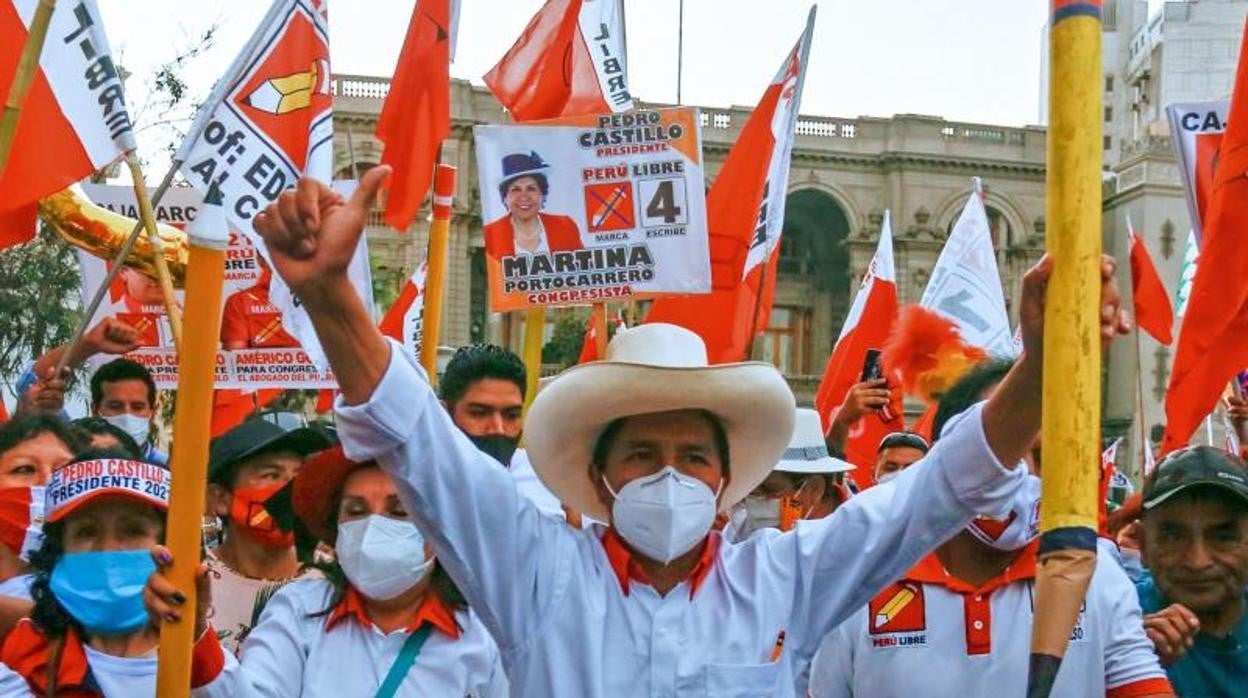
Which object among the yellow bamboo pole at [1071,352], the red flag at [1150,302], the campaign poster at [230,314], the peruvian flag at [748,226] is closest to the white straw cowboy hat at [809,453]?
the peruvian flag at [748,226]

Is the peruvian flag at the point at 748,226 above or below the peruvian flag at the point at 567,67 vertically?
below

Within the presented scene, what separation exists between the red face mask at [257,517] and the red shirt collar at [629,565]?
1.99m

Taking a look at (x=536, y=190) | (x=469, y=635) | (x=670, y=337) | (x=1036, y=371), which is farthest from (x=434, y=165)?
(x=1036, y=371)

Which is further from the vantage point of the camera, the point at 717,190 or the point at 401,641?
the point at 717,190

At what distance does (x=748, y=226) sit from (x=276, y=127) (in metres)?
2.24

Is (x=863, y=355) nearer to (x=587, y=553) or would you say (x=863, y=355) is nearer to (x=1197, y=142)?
(x=1197, y=142)

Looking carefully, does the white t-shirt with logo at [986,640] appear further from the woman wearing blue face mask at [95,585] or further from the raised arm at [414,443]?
the woman wearing blue face mask at [95,585]

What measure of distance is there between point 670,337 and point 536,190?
3531 millimetres

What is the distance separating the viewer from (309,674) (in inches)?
142

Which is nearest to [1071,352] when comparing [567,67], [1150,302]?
[567,67]

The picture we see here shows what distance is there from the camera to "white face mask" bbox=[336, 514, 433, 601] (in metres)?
3.68

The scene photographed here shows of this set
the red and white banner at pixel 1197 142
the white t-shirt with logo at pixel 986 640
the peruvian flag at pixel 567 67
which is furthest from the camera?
the peruvian flag at pixel 567 67

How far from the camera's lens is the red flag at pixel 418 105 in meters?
7.11

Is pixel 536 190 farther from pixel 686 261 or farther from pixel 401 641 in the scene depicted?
pixel 401 641
